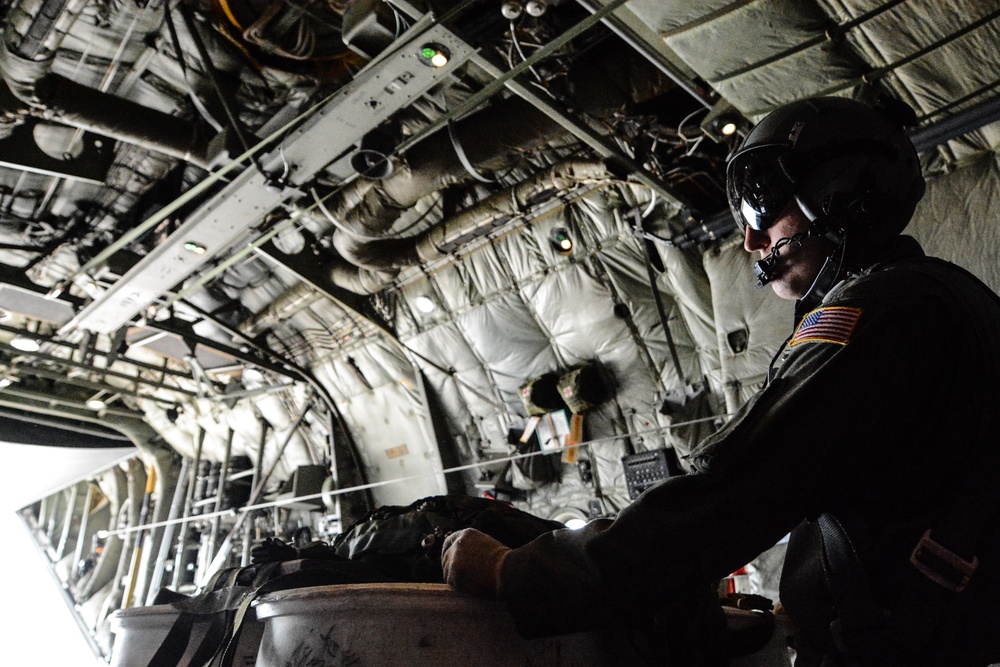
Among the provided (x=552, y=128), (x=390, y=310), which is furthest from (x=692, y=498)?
(x=390, y=310)

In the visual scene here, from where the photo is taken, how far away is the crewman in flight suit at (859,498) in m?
0.99

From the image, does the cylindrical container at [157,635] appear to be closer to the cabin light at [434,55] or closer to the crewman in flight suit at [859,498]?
the crewman in flight suit at [859,498]

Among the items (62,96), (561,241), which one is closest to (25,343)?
(62,96)

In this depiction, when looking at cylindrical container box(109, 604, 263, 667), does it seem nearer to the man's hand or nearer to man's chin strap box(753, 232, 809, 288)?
the man's hand

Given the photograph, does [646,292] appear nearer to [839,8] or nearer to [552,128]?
[552,128]

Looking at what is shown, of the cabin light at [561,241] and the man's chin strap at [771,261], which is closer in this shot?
the man's chin strap at [771,261]

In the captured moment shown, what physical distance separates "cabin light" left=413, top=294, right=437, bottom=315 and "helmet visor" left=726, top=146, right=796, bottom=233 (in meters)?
4.02

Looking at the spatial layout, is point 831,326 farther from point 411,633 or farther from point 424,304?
point 424,304

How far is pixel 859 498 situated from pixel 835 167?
0.73 metres

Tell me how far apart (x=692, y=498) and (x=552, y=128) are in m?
3.05

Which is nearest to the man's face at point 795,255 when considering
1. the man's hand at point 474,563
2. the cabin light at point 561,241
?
the man's hand at point 474,563

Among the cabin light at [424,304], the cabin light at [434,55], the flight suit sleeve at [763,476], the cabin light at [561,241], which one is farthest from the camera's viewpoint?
the cabin light at [424,304]

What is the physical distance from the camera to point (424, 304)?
18.0 feet

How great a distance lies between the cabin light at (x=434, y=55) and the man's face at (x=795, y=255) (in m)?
2.04
